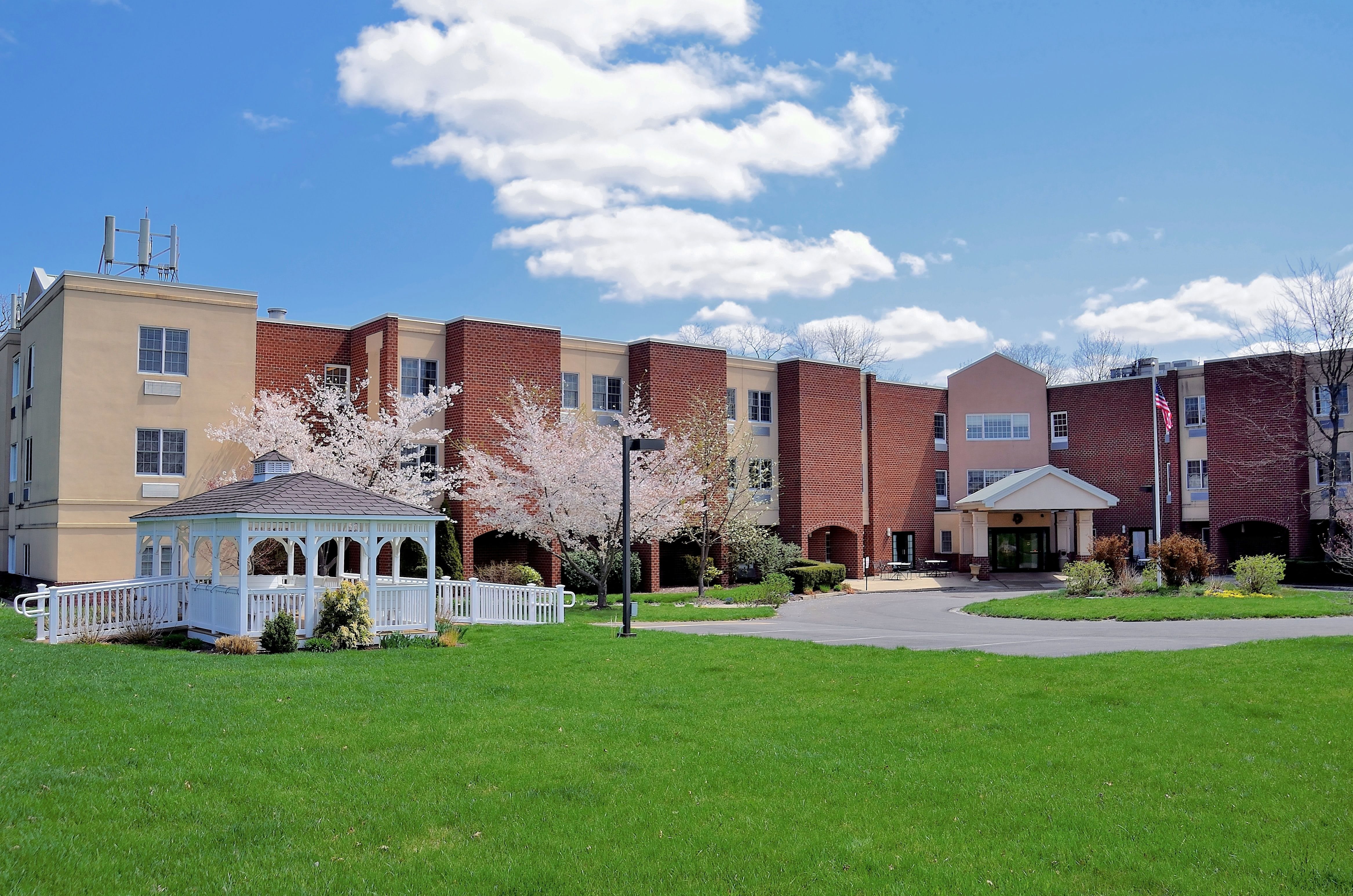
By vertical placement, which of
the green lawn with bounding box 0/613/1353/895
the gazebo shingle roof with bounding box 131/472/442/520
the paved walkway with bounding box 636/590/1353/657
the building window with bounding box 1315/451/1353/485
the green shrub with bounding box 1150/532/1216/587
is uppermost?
the building window with bounding box 1315/451/1353/485

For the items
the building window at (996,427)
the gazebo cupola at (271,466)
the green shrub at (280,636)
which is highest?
the building window at (996,427)

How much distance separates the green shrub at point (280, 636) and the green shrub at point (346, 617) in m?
0.70

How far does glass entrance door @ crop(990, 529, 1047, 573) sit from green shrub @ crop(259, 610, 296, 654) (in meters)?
37.4

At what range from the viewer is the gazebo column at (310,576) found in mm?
17641

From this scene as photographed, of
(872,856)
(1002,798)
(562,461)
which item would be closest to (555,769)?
(872,856)

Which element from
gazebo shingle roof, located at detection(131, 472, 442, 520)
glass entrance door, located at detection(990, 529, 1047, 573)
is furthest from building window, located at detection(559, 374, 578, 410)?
glass entrance door, located at detection(990, 529, 1047, 573)

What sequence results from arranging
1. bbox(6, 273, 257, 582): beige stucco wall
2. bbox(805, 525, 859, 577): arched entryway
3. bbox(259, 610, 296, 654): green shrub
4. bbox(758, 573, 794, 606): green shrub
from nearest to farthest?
bbox(259, 610, 296, 654): green shrub
bbox(6, 273, 257, 582): beige stucco wall
bbox(758, 573, 794, 606): green shrub
bbox(805, 525, 859, 577): arched entryway

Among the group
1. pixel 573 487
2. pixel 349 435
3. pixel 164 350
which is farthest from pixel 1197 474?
pixel 164 350

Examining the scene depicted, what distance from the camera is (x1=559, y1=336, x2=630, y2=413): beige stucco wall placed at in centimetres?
3709

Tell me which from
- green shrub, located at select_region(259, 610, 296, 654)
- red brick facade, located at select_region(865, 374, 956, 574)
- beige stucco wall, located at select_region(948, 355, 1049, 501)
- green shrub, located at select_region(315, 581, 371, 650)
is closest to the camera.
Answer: green shrub, located at select_region(259, 610, 296, 654)

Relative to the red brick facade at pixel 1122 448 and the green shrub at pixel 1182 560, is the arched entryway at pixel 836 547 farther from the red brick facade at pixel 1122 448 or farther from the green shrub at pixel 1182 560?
the green shrub at pixel 1182 560

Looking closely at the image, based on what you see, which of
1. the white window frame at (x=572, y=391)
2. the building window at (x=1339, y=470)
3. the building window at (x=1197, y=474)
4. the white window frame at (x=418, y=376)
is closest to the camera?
the white window frame at (x=418, y=376)

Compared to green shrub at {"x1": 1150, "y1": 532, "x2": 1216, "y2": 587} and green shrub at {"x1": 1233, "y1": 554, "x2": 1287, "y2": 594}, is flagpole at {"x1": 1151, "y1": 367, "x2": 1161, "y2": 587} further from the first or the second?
green shrub at {"x1": 1233, "y1": 554, "x2": 1287, "y2": 594}

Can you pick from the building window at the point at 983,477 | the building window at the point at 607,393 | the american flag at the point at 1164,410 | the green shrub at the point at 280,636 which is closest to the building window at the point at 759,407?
the building window at the point at 607,393
